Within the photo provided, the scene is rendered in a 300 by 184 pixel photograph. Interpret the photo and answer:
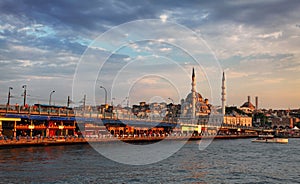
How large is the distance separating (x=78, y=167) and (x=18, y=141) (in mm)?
26624

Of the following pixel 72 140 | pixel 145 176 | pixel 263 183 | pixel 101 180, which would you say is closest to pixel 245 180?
pixel 263 183

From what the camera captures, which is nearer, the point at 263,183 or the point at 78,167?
the point at 263,183

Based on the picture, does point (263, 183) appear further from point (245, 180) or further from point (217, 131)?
point (217, 131)

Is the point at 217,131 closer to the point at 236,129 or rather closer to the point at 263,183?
the point at 236,129

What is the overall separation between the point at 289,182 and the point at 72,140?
51.5 meters

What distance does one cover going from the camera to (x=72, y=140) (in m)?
81.6

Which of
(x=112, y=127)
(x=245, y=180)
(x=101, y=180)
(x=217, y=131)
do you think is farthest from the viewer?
(x=217, y=131)

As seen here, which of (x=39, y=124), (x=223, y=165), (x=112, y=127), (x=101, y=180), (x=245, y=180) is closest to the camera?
(x=101, y=180)

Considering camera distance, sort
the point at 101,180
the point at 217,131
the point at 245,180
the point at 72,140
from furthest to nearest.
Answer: the point at 217,131 → the point at 72,140 → the point at 245,180 → the point at 101,180

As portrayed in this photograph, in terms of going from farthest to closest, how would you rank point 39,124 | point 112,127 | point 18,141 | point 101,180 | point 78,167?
1. point 112,127
2. point 39,124
3. point 18,141
4. point 78,167
5. point 101,180

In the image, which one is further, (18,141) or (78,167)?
(18,141)

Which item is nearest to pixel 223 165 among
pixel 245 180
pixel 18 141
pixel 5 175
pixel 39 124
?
pixel 245 180

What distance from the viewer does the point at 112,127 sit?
387ft

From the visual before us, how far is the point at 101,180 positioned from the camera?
36875 mm
